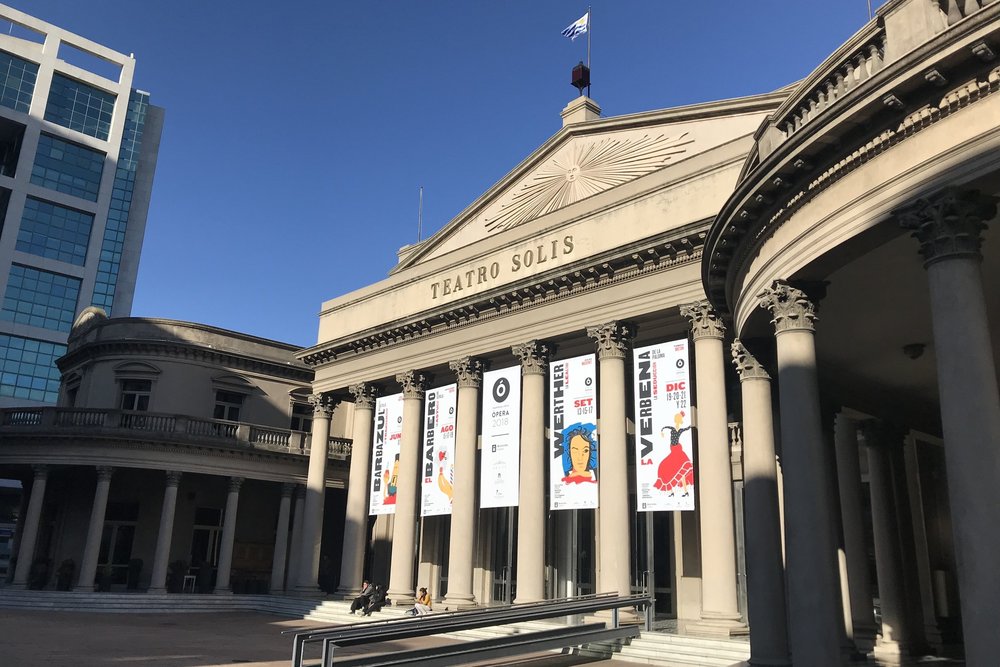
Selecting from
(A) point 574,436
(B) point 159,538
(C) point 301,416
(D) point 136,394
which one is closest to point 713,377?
(A) point 574,436

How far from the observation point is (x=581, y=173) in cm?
2720

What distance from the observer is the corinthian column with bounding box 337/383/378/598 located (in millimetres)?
28766

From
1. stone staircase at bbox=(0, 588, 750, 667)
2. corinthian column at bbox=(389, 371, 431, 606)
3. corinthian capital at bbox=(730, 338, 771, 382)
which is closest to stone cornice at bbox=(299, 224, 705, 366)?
corinthian column at bbox=(389, 371, 431, 606)

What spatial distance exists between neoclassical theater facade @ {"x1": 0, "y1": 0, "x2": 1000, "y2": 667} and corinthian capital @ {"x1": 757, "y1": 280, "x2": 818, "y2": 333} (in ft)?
0.13

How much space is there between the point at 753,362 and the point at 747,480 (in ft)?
7.08

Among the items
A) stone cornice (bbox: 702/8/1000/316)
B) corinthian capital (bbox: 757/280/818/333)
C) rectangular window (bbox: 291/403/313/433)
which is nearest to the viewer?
stone cornice (bbox: 702/8/1000/316)

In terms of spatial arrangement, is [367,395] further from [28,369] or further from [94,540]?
[28,369]

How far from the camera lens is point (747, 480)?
13406mm

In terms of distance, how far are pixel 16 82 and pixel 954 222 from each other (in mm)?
69759

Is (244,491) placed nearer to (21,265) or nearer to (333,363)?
(333,363)

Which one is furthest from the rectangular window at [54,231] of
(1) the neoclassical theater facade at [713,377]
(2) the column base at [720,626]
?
(2) the column base at [720,626]

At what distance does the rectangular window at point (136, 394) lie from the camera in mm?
34688

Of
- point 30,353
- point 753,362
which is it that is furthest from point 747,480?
point 30,353

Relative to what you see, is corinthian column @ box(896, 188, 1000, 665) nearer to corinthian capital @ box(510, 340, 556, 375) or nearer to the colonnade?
corinthian capital @ box(510, 340, 556, 375)
